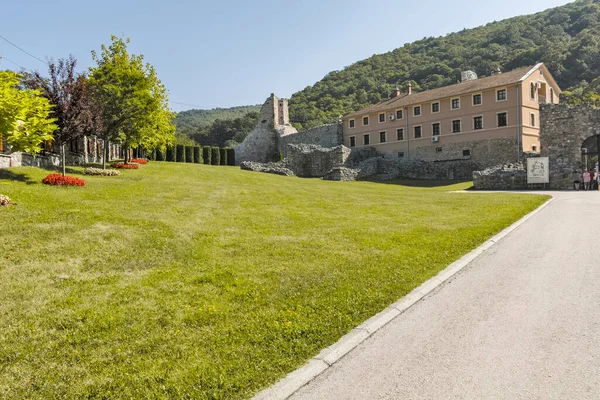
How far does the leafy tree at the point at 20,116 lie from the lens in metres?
11.5

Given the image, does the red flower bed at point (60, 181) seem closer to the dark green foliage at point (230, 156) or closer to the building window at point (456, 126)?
the dark green foliage at point (230, 156)

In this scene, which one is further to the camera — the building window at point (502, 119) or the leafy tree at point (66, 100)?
the building window at point (502, 119)

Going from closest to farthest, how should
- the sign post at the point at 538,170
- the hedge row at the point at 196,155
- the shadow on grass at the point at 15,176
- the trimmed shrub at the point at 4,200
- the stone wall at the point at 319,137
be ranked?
the trimmed shrub at the point at 4,200
the shadow on grass at the point at 15,176
the sign post at the point at 538,170
the hedge row at the point at 196,155
the stone wall at the point at 319,137

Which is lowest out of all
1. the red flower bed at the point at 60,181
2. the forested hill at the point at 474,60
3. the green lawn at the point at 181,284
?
the green lawn at the point at 181,284

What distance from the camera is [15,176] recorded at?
46.9ft

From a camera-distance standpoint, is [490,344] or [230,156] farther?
[230,156]

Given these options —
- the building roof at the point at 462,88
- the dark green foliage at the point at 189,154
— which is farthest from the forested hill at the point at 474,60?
the dark green foliage at the point at 189,154

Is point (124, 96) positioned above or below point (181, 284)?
above

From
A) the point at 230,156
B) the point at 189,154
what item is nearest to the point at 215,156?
the point at 230,156

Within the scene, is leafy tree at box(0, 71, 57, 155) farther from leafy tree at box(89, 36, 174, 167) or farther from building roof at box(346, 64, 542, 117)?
building roof at box(346, 64, 542, 117)

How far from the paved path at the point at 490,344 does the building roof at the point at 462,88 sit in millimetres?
40142

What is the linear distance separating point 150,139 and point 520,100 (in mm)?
37874

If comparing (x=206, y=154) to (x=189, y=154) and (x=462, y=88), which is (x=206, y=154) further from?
(x=462, y=88)

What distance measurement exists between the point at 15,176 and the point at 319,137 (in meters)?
49.4
